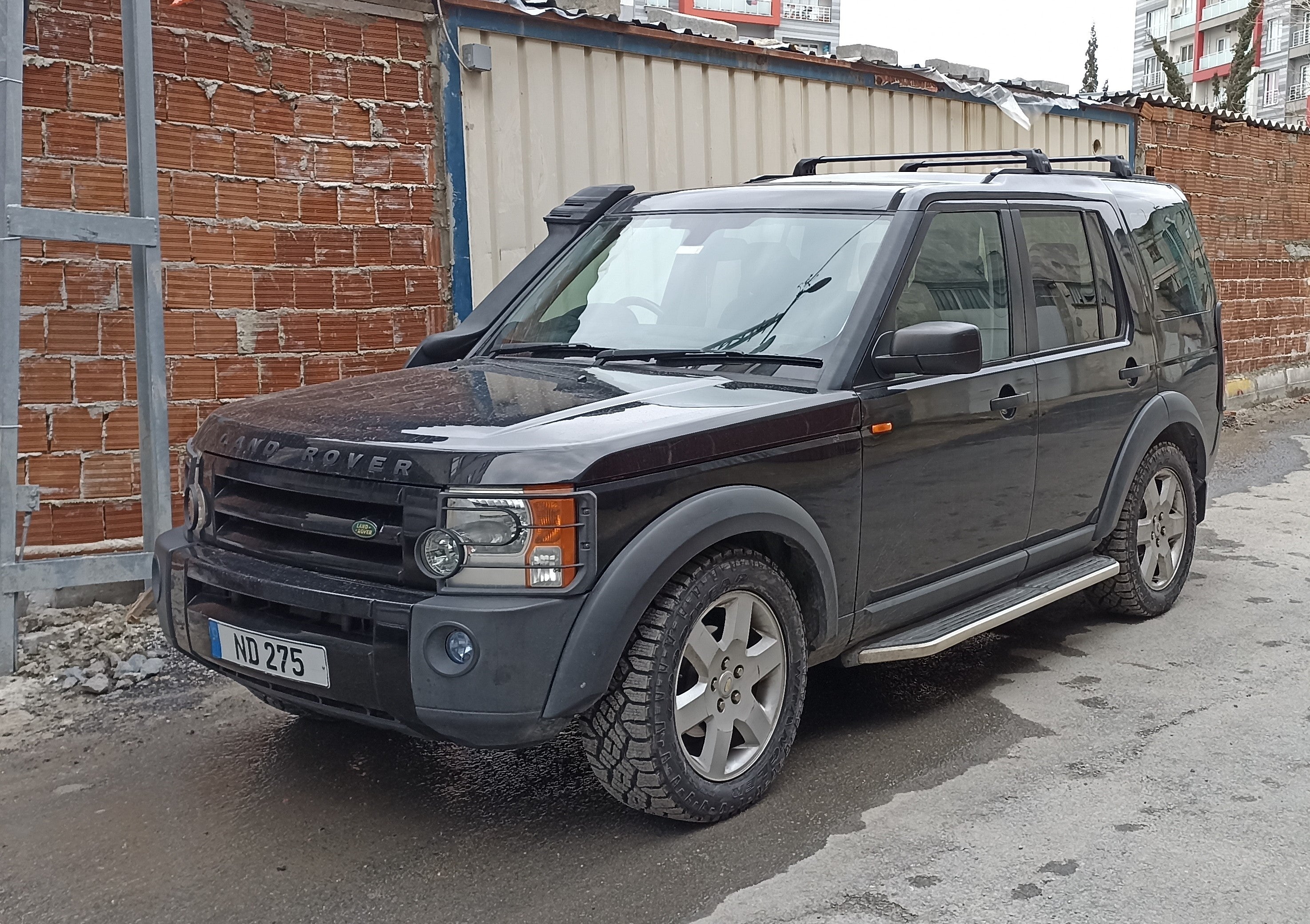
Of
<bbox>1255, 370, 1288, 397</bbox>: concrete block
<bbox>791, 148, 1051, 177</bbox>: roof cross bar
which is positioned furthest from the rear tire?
<bbox>1255, 370, 1288, 397</bbox>: concrete block

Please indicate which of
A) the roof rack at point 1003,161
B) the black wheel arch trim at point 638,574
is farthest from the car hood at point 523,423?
the roof rack at point 1003,161

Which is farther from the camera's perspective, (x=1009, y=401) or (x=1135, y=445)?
(x=1135, y=445)

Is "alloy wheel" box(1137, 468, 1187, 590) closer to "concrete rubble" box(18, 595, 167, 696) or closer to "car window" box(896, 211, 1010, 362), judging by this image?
"car window" box(896, 211, 1010, 362)

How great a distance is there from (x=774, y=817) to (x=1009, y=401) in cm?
179

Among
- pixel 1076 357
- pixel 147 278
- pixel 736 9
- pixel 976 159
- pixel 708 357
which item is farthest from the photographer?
pixel 736 9

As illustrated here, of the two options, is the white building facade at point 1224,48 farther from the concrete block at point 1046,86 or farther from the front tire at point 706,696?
the front tire at point 706,696

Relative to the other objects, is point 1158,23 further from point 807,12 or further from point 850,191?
point 850,191

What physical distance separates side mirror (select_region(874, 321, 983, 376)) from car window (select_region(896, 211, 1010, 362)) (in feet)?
0.64

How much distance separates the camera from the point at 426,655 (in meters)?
3.15

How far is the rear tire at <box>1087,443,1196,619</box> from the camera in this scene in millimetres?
5477

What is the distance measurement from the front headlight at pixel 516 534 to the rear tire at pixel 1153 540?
3037 mm

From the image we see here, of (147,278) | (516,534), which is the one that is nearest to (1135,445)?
(516,534)

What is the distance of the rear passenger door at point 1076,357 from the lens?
4.87 m

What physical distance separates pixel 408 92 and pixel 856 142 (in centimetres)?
403
